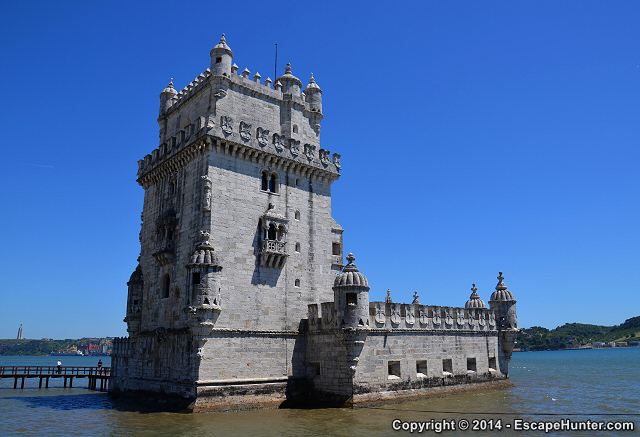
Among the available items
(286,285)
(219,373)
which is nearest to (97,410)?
(219,373)

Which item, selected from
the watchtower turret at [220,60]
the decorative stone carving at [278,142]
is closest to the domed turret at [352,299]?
the decorative stone carving at [278,142]

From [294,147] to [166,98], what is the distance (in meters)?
11.8

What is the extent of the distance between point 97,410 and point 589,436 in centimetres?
2622

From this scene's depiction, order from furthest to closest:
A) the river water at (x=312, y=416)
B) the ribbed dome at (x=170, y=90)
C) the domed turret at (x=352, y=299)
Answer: the ribbed dome at (x=170, y=90) → the domed turret at (x=352, y=299) → the river water at (x=312, y=416)

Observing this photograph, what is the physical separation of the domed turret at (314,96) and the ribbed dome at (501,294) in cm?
2071

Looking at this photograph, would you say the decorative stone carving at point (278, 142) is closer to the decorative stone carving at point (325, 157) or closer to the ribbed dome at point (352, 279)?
the decorative stone carving at point (325, 157)

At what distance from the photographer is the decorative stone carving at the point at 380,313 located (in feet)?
96.6

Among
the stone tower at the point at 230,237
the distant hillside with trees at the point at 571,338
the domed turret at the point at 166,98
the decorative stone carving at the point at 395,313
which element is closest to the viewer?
the stone tower at the point at 230,237

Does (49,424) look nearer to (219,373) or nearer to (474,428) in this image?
(219,373)

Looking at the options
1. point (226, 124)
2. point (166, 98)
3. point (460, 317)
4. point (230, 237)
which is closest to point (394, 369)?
point (460, 317)

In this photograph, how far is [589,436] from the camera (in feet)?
72.6

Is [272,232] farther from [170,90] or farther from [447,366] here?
[447,366]

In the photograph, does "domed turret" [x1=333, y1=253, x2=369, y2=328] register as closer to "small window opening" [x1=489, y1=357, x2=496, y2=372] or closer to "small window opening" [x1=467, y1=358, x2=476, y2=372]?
"small window opening" [x1=467, y1=358, x2=476, y2=372]

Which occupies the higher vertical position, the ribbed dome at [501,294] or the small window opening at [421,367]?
the ribbed dome at [501,294]
